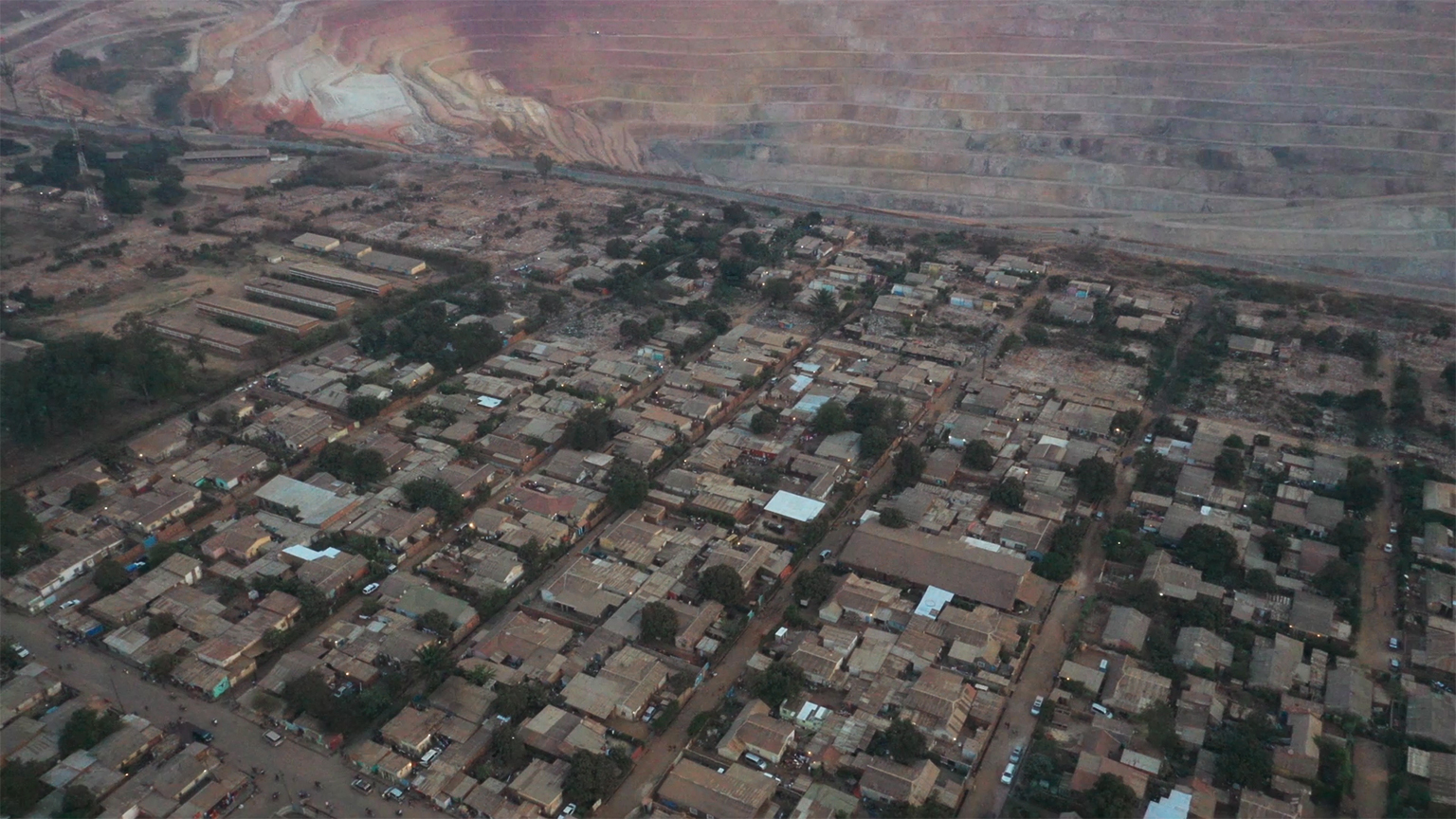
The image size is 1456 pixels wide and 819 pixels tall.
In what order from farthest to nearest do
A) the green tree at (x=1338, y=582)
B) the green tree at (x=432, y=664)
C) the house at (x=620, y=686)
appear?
the green tree at (x=1338, y=582) < the green tree at (x=432, y=664) < the house at (x=620, y=686)

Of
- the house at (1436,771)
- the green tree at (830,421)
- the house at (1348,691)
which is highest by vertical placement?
the green tree at (830,421)

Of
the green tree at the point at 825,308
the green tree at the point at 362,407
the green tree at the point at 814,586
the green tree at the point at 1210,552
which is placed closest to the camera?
the green tree at the point at 814,586

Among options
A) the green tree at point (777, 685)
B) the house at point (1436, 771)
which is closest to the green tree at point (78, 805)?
the green tree at point (777, 685)

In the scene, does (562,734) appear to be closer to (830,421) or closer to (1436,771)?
(830,421)

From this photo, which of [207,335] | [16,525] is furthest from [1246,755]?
[207,335]

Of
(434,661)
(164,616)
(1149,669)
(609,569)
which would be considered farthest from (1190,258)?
(164,616)

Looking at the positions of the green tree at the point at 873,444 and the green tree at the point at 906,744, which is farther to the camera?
the green tree at the point at 873,444

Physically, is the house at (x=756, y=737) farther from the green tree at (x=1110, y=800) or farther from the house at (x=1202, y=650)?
the house at (x=1202, y=650)

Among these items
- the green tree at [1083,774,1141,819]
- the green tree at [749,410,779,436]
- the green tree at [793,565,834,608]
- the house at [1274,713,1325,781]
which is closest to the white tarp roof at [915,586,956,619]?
the green tree at [793,565,834,608]

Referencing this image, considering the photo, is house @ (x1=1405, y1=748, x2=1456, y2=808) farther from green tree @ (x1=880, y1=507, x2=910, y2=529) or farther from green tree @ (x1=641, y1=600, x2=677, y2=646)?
green tree @ (x1=641, y1=600, x2=677, y2=646)
